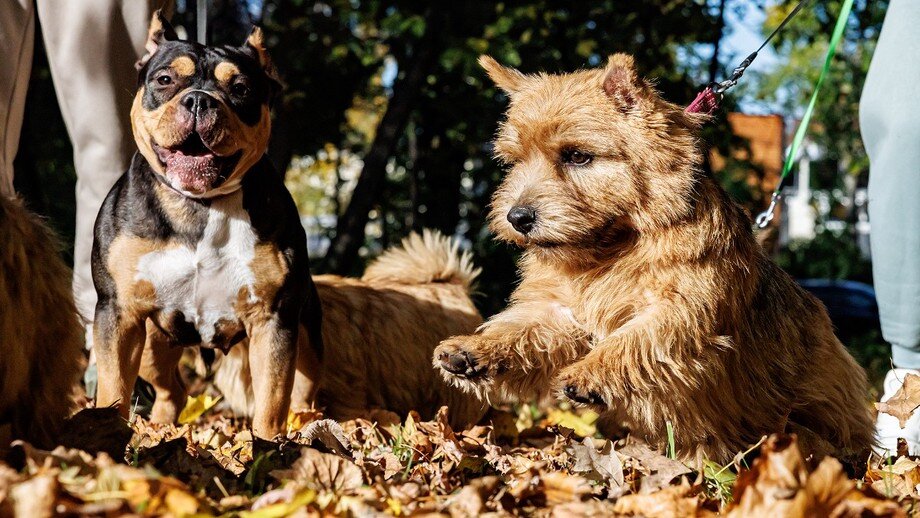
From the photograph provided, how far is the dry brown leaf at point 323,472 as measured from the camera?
234 centimetres

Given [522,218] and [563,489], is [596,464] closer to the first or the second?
[563,489]

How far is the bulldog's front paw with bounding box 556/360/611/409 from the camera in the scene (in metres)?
2.77

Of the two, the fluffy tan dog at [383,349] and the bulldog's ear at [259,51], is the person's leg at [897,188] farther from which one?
the bulldog's ear at [259,51]

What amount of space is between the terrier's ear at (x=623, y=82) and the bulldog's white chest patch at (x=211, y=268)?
4.52 ft

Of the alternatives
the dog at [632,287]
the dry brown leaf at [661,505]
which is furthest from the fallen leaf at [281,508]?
the dog at [632,287]

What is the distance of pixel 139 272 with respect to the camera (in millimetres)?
3213

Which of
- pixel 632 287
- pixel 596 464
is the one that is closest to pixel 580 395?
pixel 596 464

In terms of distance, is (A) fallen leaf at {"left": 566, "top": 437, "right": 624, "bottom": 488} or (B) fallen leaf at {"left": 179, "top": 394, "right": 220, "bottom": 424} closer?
(A) fallen leaf at {"left": 566, "top": 437, "right": 624, "bottom": 488}

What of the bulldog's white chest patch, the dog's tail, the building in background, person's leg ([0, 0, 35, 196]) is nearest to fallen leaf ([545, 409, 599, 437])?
the dog's tail

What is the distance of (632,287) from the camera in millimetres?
Answer: 3025

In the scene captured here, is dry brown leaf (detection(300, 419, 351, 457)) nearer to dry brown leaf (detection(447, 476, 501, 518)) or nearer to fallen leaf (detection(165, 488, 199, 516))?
dry brown leaf (detection(447, 476, 501, 518))

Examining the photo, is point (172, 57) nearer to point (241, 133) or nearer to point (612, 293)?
point (241, 133)

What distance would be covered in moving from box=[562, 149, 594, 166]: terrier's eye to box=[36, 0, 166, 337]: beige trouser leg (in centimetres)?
210

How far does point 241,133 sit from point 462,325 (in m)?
1.85
